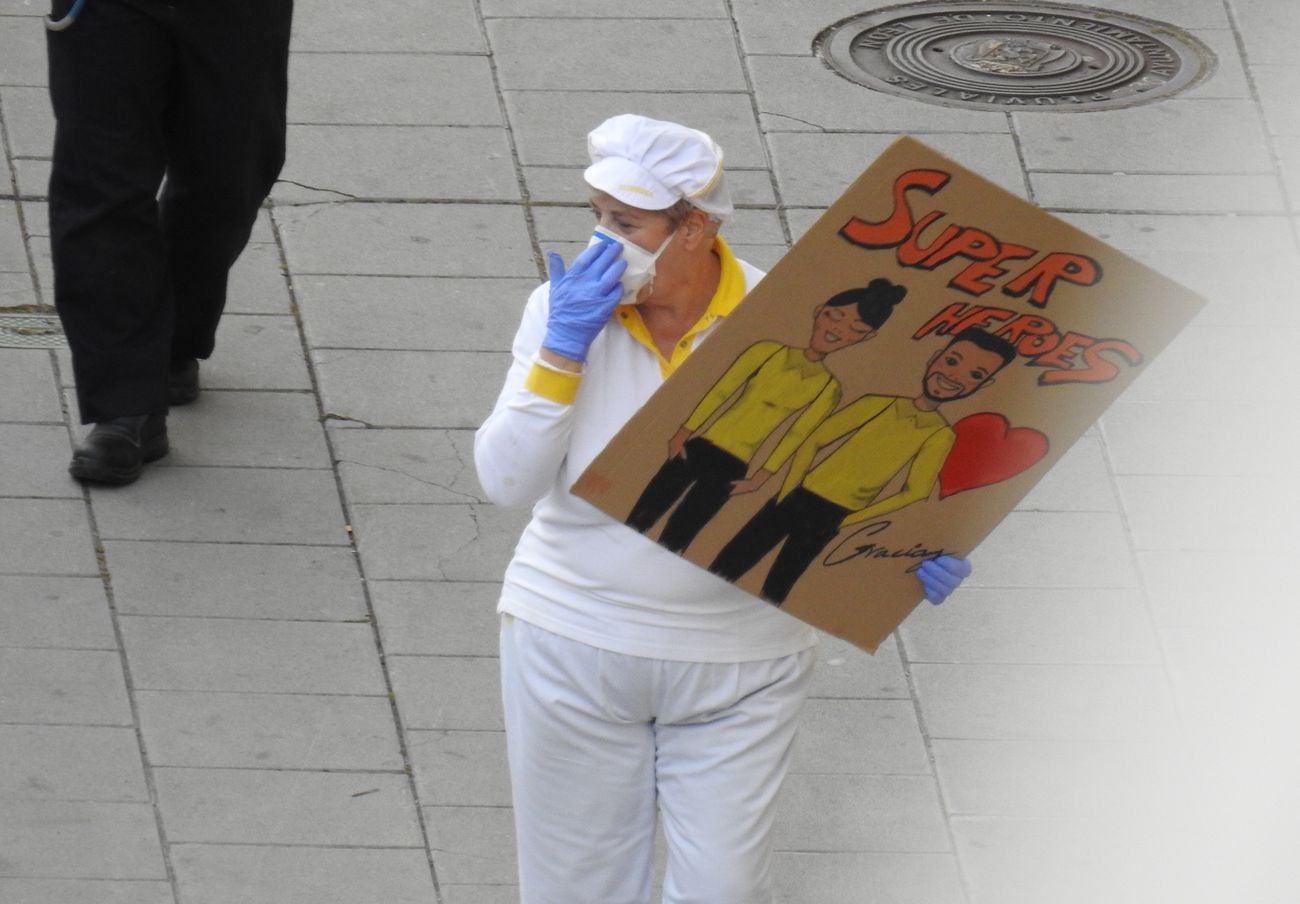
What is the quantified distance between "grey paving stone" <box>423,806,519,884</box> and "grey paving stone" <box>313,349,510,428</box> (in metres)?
1.46

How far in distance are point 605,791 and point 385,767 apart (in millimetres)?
1206

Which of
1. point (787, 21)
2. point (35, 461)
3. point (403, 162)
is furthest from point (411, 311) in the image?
point (787, 21)

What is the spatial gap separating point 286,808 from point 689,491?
1.66 meters

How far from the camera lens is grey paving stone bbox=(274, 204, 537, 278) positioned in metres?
6.53

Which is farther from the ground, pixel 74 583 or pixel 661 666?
pixel 661 666

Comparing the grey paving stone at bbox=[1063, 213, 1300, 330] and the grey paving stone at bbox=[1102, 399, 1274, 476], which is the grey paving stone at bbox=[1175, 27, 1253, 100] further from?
the grey paving stone at bbox=[1102, 399, 1274, 476]

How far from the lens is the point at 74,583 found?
539 centimetres

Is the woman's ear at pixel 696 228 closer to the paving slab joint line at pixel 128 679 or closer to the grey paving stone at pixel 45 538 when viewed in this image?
the paving slab joint line at pixel 128 679

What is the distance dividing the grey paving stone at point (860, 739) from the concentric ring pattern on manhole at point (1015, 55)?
9.51 feet

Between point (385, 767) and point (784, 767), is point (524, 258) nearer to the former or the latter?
point (385, 767)

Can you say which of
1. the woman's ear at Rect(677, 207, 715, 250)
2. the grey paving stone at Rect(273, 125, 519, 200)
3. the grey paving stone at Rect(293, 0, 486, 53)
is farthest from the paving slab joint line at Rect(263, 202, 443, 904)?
the woman's ear at Rect(677, 207, 715, 250)

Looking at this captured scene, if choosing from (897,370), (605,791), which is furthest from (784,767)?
(897,370)

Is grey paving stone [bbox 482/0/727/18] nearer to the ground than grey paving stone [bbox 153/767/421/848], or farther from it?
nearer to the ground

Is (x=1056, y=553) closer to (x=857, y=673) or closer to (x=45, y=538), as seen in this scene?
(x=857, y=673)
